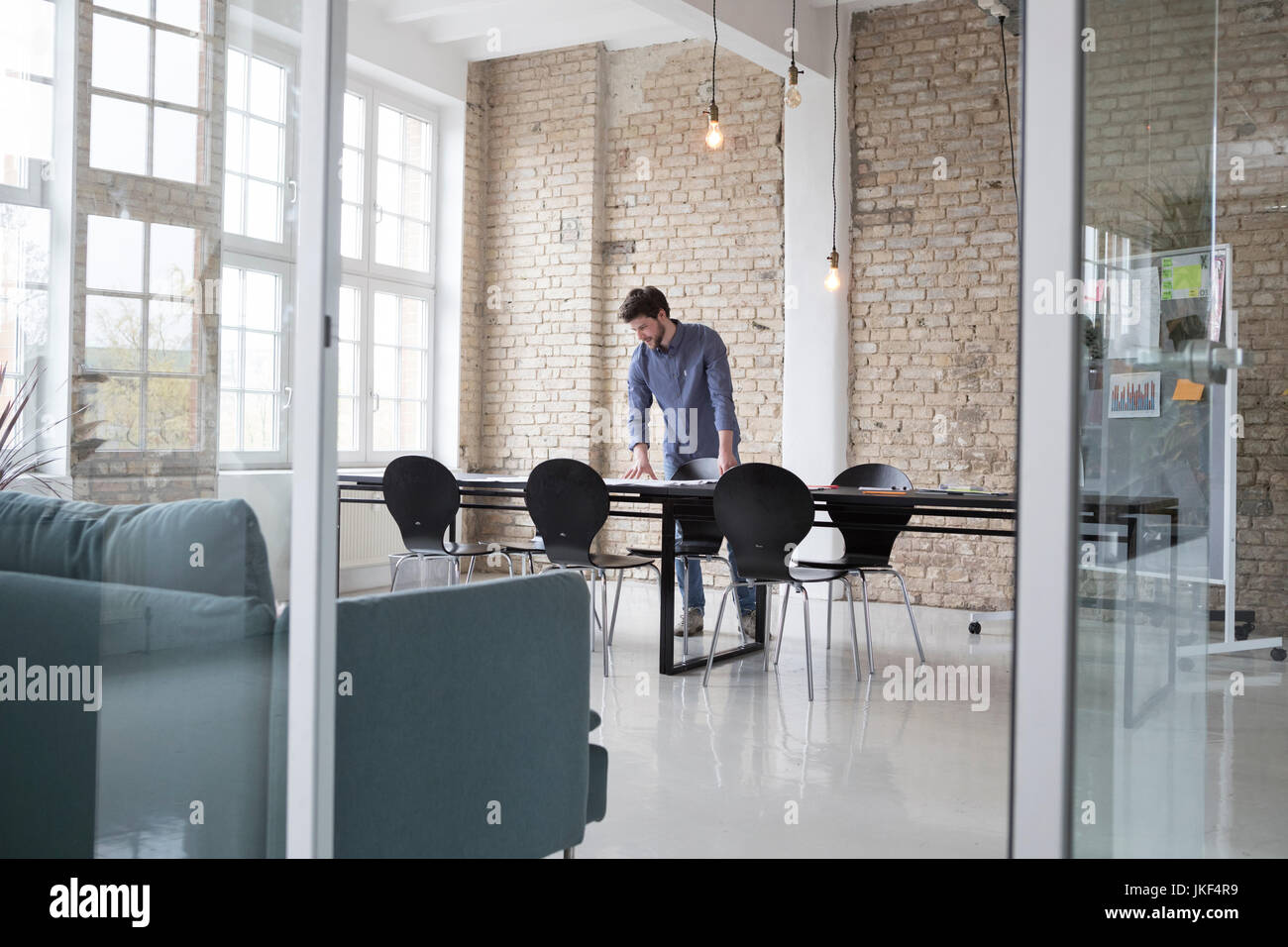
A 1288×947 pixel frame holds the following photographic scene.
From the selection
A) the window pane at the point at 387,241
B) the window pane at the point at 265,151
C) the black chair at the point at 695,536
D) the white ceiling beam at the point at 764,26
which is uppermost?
the white ceiling beam at the point at 764,26

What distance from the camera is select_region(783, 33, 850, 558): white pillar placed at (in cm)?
738

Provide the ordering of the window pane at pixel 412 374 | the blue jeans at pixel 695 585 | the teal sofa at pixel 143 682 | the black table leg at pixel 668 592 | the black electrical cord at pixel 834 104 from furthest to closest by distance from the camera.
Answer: the window pane at pixel 412 374
the black electrical cord at pixel 834 104
the blue jeans at pixel 695 585
the black table leg at pixel 668 592
the teal sofa at pixel 143 682

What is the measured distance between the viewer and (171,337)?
2328 millimetres

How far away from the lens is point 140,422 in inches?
92.0

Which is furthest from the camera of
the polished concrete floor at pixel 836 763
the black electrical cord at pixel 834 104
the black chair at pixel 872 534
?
the black electrical cord at pixel 834 104

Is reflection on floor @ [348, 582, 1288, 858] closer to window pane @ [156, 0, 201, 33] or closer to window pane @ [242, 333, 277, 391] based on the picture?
window pane @ [242, 333, 277, 391]

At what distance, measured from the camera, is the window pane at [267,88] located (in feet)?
7.04

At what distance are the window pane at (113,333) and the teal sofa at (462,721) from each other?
2.38 ft

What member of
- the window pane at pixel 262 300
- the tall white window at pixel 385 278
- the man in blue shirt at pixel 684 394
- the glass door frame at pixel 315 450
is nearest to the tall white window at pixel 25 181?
the window pane at pixel 262 300

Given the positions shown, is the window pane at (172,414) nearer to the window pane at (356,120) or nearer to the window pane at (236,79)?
the window pane at (236,79)

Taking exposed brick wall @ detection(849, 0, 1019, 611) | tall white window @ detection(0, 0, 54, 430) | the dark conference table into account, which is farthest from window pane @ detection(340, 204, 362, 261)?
tall white window @ detection(0, 0, 54, 430)

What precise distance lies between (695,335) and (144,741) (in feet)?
13.7
